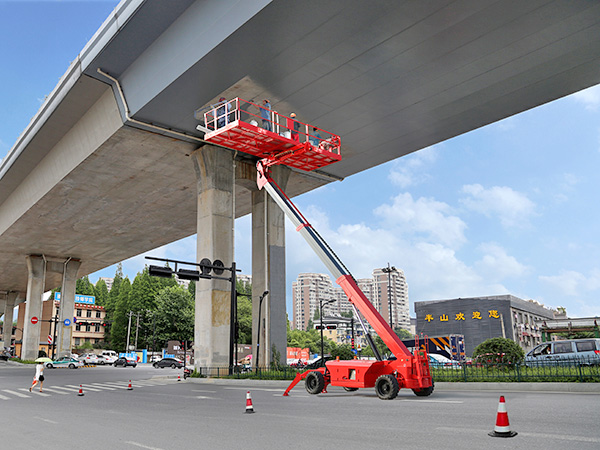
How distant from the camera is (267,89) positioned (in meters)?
22.7

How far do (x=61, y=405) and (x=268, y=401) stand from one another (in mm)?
6672

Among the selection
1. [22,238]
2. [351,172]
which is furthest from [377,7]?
[22,238]

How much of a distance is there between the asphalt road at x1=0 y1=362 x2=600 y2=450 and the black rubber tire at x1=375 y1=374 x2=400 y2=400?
8.4 inches

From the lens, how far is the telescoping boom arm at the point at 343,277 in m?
13.2

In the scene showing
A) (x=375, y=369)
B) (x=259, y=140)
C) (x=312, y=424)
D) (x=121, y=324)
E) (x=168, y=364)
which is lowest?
(x=168, y=364)

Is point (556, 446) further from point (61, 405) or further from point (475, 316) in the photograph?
point (475, 316)

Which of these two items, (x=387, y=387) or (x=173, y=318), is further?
(x=173, y=318)

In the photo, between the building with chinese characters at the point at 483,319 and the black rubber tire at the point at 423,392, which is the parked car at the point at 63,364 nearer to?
the building with chinese characters at the point at 483,319

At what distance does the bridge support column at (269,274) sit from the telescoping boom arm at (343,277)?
35.2 ft

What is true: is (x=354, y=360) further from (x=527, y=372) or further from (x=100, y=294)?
(x=100, y=294)

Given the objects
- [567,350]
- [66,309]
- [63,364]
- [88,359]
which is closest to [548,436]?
[567,350]

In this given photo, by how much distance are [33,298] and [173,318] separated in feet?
109

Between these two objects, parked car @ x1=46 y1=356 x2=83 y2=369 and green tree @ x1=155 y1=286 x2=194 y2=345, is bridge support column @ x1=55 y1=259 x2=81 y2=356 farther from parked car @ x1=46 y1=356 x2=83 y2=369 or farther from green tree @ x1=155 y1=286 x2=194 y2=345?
green tree @ x1=155 y1=286 x2=194 y2=345

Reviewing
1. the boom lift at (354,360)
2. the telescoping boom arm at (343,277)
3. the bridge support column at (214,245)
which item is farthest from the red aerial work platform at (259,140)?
the bridge support column at (214,245)
